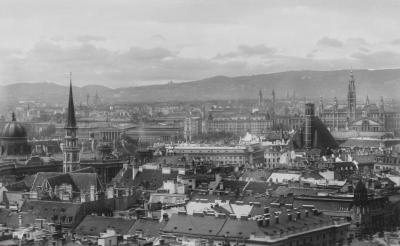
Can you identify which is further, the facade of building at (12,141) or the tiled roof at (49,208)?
the facade of building at (12,141)

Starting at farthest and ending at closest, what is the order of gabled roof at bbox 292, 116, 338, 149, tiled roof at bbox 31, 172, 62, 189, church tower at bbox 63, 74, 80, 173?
gabled roof at bbox 292, 116, 338, 149 → church tower at bbox 63, 74, 80, 173 → tiled roof at bbox 31, 172, 62, 189

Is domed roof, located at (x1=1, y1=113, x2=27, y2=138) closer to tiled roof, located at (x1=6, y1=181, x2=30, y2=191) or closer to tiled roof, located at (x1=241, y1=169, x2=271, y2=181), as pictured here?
tiled roof, located at (x1=6, y1=181, x2=30, y2=191)

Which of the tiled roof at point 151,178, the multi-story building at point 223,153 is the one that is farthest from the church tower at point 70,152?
the multi-story building at point 223,153

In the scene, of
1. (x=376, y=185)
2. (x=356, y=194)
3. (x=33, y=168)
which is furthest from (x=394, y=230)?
(x=33, y=168)

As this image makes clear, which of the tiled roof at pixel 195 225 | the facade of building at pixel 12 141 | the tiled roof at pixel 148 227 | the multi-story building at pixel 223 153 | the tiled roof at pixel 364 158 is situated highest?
the facade of building at pixel 12 141

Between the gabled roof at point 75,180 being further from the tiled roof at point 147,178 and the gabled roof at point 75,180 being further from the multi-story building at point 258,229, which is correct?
the multi-story building at point 258,229

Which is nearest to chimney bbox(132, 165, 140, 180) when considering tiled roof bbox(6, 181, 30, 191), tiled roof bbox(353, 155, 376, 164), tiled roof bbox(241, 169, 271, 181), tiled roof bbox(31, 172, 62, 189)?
tiled roof bbox(31, 172, 62, 189)

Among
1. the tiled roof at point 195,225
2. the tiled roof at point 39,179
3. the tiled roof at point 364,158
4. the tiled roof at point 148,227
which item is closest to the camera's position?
the tiled roof at point 195,225

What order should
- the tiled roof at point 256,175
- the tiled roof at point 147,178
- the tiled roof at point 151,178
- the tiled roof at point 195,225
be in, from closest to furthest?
the tiled roof at point 195,225 < the tiled roof at point 151,178 < the tiled roof at point 147,178 < the tiled roof at point 256,175

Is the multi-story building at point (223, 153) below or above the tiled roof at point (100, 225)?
below
